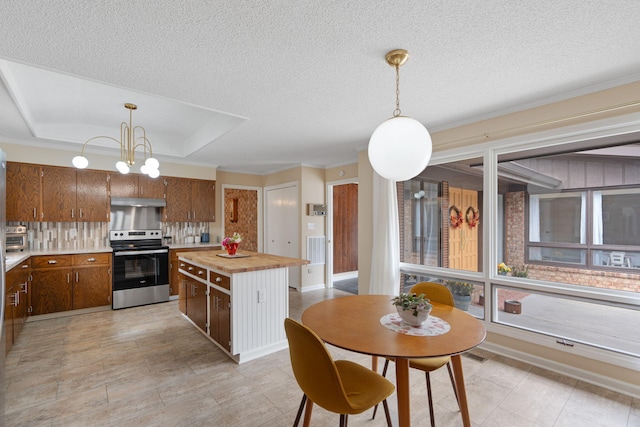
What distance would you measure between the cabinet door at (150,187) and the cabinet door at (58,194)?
0.84 meters

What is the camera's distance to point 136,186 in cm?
485

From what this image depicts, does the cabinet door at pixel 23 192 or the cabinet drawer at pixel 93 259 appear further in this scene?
the cabinet drawer at pixel 93 259

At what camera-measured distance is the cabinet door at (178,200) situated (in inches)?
203

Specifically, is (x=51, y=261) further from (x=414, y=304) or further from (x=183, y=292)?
(x=414, y=304)

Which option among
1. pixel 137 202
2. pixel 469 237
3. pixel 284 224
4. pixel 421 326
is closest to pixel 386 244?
pixel 469 237

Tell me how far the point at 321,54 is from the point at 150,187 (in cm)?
415

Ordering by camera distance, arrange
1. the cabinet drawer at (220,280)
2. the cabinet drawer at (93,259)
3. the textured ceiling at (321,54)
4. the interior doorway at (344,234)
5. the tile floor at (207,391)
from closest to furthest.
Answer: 1. the textured ceiling at (321,54)
2. the tile floor at (207,391)
3. the cabinet drawer at (220,280)
4. the cabinet drawer at (93,259)
5. the interior doorway at (344,234)

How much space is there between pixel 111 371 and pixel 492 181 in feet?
13.0

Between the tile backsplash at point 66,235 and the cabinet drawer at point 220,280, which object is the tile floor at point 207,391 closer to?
the cabinet drawer at point 220,280

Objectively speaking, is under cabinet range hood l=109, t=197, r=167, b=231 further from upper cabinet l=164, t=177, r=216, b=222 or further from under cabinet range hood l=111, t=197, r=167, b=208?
upper cabinet l=164, t=177, r=216, b=222

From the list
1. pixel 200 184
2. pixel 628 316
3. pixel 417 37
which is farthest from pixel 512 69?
pixel 200 184

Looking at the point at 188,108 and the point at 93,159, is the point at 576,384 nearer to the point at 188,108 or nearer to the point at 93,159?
the point at 188,108

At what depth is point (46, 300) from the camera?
155 inches

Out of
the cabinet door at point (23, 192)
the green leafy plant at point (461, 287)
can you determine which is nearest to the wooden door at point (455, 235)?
the green leafy plant at point (461, 287)
